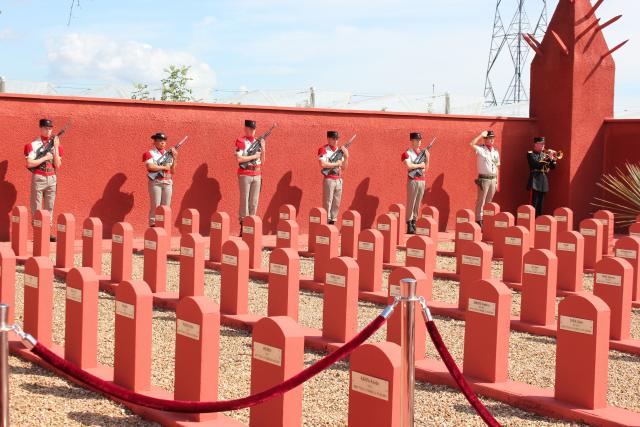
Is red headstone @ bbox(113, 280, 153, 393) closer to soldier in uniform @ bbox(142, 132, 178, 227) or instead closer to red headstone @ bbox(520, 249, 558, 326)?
red headstone @ bbox(520, 249, 558, 326)

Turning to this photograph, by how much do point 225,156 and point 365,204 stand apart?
3.02 metres

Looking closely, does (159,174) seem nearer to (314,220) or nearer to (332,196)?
(314,220)

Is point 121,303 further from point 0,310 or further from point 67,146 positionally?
point 67,146

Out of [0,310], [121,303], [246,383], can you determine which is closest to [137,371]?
[121,303]

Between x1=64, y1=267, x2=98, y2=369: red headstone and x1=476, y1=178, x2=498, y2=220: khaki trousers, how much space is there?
1134cm

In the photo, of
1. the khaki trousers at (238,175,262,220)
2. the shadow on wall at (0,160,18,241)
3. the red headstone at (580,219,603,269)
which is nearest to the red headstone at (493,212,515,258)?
the red headstone at (580,219,603,269)

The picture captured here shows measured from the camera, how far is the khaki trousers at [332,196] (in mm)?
15828

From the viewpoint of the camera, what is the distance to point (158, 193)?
14.5 meters

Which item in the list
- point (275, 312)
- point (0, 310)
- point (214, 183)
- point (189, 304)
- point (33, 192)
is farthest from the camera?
point (214, 183)

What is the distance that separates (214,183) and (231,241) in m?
7.13

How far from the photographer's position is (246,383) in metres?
6.59

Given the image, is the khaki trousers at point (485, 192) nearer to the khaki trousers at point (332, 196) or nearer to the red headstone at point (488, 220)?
the red headstone at point (488, 220)

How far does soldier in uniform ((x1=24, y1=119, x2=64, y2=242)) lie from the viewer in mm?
13508

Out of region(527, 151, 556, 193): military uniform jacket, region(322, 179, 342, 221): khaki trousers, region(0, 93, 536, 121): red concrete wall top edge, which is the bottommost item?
region(322, 179, 342, 221): khaki trousers
